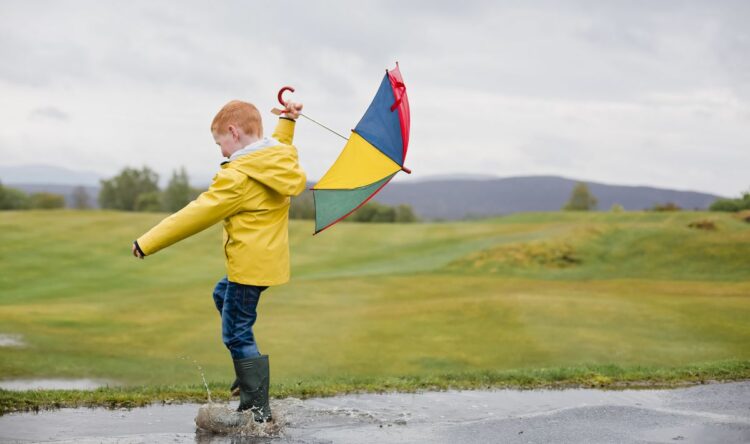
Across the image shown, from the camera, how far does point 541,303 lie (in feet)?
51.3

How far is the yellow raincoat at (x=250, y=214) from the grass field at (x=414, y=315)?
2.10m

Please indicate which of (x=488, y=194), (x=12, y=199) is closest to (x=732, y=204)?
(x=12, y=199)

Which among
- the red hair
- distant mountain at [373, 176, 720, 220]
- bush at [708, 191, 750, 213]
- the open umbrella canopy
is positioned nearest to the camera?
the red hair

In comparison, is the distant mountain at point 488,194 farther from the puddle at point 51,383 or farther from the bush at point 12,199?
the puddle at point 51,383

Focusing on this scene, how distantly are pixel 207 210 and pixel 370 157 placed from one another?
1524 mm

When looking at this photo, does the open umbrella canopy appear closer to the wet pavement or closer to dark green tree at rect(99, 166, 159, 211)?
the wet pavement

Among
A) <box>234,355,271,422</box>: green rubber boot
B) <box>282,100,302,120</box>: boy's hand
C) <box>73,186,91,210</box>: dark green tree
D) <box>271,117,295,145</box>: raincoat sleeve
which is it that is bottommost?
<box>234,355,271,422</box>: green rubber boot

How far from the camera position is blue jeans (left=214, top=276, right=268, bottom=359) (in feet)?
19.0

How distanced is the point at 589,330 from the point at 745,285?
28.8 feet

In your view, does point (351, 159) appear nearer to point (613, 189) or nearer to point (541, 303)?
point (541, 303)

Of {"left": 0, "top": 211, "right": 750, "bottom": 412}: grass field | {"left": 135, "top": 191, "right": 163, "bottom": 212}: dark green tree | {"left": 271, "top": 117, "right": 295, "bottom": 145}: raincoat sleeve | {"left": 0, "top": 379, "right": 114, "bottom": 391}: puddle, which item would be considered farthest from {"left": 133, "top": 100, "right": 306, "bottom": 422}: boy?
{"left": 135, "top": 191, "right": 163, "bottom": 212}: dark green tree

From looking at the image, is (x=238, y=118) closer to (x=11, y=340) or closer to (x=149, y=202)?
(x=11, y=340)

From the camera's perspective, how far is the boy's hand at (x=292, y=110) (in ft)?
20.5

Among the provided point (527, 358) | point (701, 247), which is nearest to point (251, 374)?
point (527, 358)
